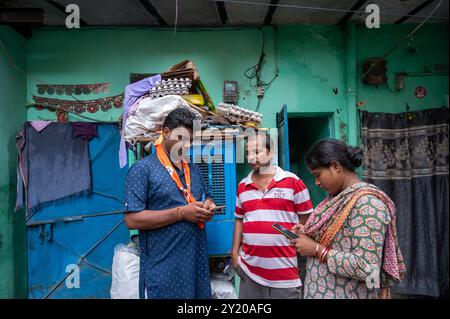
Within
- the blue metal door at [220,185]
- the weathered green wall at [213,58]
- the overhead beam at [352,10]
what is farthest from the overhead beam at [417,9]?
the blue metal door at [220,185]

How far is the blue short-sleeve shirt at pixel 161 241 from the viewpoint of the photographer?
2.02 meters

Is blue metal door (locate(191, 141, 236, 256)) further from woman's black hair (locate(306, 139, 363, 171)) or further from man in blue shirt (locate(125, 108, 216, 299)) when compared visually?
woman's black hair (locate(306, 139, 363, 171))

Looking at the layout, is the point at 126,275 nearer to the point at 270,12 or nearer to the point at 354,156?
the point at 354,156

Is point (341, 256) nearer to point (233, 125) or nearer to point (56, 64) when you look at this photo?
point (233, 125)

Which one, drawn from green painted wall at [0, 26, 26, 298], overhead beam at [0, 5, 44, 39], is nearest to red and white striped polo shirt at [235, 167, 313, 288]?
overhead beam at [0, 5, 44, 39]

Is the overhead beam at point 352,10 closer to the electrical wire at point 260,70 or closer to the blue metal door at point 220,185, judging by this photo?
the electrical wire at point 260,70

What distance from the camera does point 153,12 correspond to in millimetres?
3730

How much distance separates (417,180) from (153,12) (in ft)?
12.4

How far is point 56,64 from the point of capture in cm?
405

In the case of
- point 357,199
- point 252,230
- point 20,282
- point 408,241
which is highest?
point 357,199

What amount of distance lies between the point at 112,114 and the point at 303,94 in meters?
2.44

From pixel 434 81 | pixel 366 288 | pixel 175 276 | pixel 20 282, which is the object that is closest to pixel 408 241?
pixel 434 81

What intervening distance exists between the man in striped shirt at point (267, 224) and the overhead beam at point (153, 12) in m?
2.16
